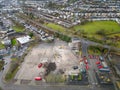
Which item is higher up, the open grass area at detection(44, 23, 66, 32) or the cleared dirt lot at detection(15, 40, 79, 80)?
the open grass area at detection(44, 23, 66, 32)

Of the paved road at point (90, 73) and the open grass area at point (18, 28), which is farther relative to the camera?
the open grass area at point (18, 28)

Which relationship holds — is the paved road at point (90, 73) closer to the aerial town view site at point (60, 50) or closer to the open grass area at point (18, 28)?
the aerial town view site at point (60, 50)

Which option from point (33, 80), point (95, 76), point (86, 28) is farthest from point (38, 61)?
point (86, 28)

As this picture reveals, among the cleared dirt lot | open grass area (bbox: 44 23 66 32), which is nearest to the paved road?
the cleared dirt lot

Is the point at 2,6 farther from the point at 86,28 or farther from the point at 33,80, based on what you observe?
the point at 33,80

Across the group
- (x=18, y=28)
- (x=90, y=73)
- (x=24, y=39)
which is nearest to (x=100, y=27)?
(x=90, y=73)

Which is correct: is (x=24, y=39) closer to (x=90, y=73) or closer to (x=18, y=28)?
(x=18, y=28)

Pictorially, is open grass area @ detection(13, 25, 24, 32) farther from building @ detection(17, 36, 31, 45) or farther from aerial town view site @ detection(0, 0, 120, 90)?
building @ detection(17, 36, 31, 45)

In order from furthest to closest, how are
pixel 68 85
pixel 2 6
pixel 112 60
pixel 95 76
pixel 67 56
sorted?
pixel 2 6 → pixel 67 56 → pixel 112 60 → pixel 95 76 → pixel 68 85

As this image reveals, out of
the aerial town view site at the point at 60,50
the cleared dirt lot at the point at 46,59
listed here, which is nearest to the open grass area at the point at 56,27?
the aerial town view site at the point at 60,50
